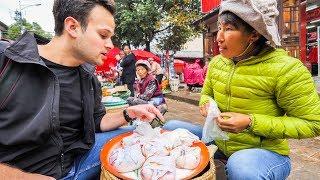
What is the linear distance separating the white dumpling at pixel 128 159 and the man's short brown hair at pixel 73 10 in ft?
2.85

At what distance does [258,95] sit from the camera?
224cm

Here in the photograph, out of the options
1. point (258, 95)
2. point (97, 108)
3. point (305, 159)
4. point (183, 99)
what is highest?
point (258, 95)

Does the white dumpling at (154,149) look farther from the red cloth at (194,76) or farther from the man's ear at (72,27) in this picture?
the red cloth at (194,76)

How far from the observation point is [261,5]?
2207mm

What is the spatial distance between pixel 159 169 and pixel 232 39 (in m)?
1.03

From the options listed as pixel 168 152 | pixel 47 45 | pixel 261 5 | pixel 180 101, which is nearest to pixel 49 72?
pixel 47 45

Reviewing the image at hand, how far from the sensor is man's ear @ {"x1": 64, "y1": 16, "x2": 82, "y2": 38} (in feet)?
7.48

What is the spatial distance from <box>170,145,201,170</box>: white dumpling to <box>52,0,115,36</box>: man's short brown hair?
3.34 feet

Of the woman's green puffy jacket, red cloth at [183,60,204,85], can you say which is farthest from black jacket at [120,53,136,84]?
the woman's green puffy jacket

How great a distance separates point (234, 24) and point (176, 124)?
84 centimetres

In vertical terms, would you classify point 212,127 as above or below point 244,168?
above

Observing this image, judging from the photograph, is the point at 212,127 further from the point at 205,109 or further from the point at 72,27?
the point at 72,27

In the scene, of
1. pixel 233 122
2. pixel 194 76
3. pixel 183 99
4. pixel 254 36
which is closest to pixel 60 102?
pixel 233 122

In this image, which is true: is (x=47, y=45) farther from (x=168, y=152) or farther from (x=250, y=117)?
(x=250, y=117)
